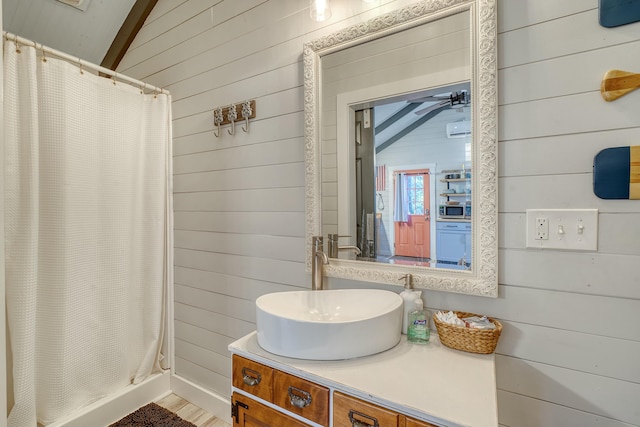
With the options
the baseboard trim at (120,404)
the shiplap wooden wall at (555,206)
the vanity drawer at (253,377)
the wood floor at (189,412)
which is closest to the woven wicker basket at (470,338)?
the shiplap wooden wall at (555,206)

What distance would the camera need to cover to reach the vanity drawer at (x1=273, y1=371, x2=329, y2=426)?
2.85 ft

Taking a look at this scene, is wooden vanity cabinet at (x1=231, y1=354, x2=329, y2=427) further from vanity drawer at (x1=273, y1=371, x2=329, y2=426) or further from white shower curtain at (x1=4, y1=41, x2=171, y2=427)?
white shower curtain at (x1=4, y1=41, x2=171, y2=427)

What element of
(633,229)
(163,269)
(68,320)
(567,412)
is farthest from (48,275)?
(633,229)

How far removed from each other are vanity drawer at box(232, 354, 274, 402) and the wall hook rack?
1.13 m

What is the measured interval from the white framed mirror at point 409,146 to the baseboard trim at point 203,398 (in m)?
Result: 1.04

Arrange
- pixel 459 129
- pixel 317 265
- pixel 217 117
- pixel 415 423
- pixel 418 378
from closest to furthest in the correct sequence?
pixel 415 423, pixel 418 378, pixel 459 129, pixel 317 265, pixel 217 117

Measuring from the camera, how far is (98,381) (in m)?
1.72

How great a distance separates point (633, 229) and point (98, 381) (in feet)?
7.97

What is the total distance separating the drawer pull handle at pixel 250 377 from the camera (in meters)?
0.99

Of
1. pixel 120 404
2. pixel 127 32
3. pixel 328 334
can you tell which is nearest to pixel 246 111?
pixel 328 334

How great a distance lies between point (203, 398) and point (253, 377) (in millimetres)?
1156

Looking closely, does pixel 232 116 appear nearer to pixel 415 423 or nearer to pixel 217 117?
pixel 217 117

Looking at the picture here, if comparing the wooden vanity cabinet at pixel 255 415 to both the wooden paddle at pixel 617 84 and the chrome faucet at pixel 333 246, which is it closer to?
the chrome faucet at pixel 333 246

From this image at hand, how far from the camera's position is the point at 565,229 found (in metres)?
0.94
